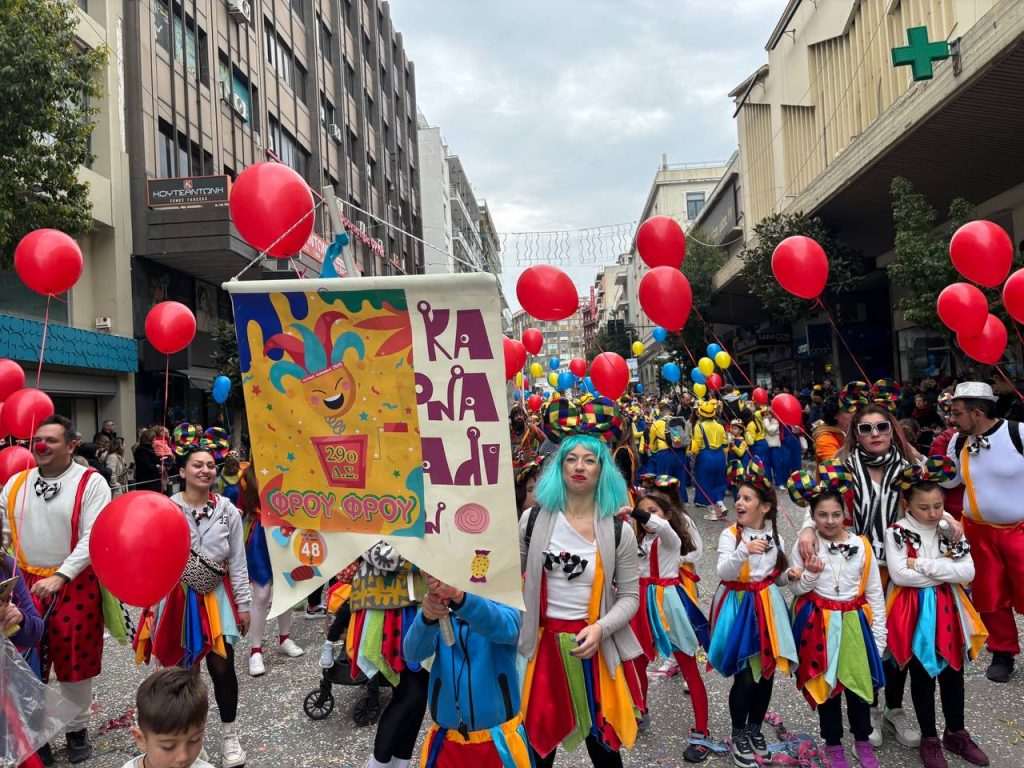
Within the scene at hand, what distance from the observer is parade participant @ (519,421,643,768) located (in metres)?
2.84

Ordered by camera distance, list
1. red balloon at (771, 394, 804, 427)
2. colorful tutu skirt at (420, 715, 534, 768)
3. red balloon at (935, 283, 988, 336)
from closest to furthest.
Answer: colorful tutu skirt at (420, 715, 534, 768) → red balloon at (935, 283, 988, 336) → red balloon at (771, 394, 804, 427)

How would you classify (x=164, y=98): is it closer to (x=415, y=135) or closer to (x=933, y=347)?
(x=933, y=347)

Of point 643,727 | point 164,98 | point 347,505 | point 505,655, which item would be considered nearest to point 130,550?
point 347,505

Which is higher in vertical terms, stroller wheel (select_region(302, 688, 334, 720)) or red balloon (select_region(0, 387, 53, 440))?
red balloon (select_region(0, 387, 53, 440))

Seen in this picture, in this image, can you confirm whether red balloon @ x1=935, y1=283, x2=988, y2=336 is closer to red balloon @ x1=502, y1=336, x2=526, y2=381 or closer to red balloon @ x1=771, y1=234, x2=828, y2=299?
red balloon @ x1=771, y1=234, x2=828, y2=299

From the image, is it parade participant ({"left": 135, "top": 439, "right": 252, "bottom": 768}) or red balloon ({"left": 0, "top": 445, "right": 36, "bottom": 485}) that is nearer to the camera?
parade participant ({"left": 135, "top": 439, "right": 252, "bottom": 768})

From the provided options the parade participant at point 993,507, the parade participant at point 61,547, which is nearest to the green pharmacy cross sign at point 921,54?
the parade participant at point 993,507

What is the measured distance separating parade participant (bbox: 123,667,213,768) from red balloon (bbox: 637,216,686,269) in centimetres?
583

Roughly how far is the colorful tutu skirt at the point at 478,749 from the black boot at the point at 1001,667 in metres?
3.46

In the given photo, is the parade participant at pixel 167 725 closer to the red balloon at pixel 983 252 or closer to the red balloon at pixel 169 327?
the red balloon at pixel 169 327

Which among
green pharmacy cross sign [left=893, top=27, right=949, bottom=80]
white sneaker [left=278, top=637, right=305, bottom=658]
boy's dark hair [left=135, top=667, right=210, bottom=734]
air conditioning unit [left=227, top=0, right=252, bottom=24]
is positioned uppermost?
air conditioning unit [left=227, top=0, right=252, bottom=24]

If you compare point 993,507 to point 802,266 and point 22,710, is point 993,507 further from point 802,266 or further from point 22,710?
point 22,710

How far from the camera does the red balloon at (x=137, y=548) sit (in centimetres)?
268

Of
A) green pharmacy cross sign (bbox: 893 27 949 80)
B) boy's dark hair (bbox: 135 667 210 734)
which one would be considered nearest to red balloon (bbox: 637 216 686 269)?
boy's dark hair (bbox: 135 667 210 734)
